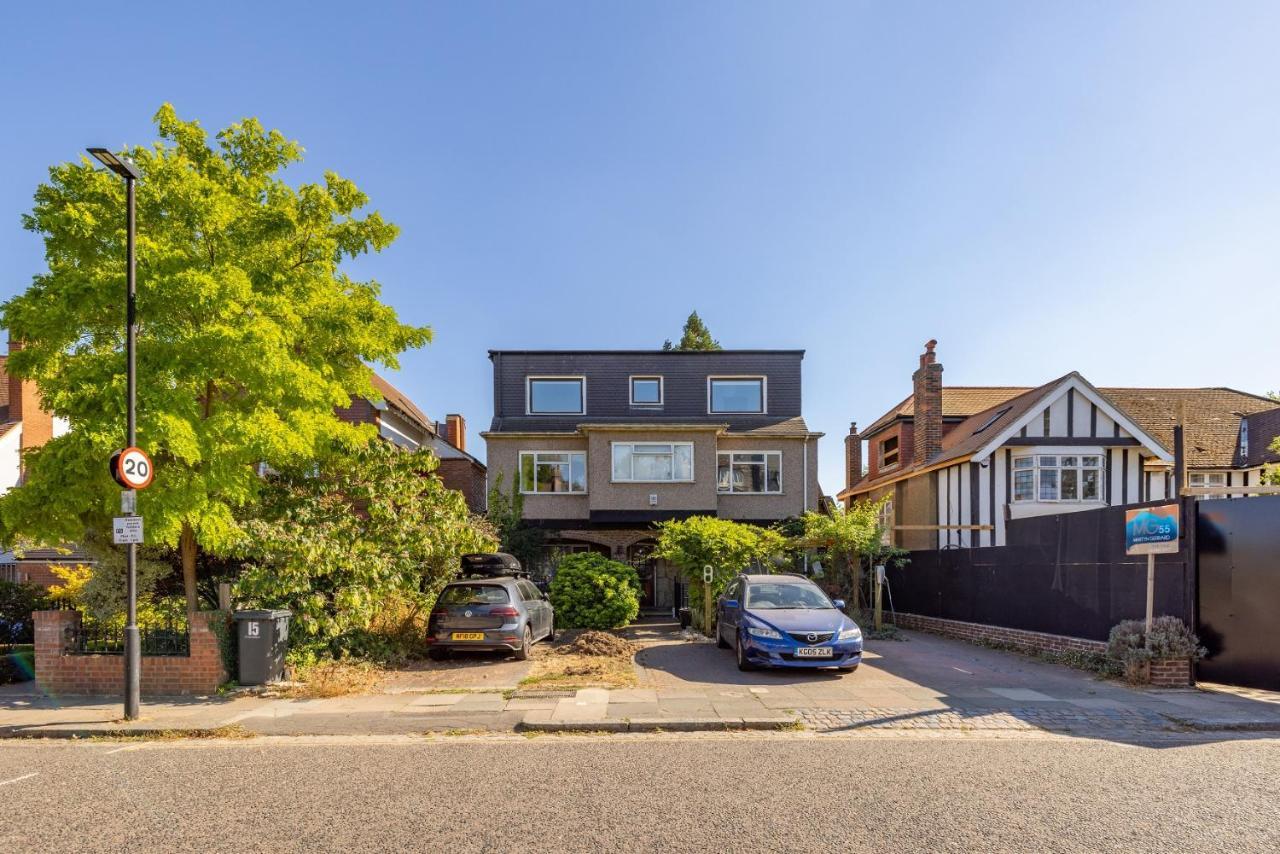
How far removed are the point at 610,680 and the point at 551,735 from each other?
2667 millimetres

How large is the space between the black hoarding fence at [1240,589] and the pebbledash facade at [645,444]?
13127 millimetres

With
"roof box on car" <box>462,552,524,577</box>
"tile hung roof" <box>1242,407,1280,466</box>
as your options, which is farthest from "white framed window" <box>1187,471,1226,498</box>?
"roof box on car" <box>462,552,524,577</box>

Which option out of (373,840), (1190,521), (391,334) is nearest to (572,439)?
(391,334)

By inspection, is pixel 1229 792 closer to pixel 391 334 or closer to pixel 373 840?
pixel 373 840

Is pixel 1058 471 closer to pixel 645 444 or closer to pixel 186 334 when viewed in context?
pixel 645 444

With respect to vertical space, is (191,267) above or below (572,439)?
above

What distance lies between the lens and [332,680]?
32.4 feet

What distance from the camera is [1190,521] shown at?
9.91m

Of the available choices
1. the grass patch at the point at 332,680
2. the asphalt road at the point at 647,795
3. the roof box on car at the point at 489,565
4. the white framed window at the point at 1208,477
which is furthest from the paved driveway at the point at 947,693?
the white framed window at the point at 1208,477

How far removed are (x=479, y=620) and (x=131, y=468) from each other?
540cm

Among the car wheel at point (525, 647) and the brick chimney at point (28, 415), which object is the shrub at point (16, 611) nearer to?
the car wheel at point (525, 647)

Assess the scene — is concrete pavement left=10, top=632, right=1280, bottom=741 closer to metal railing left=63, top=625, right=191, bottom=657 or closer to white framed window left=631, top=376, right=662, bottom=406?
metal railing left=63, top=625, right=191, bottom=657

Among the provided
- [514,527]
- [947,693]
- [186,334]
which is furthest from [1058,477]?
[186,334]

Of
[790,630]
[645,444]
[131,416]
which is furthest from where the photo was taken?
[645,444]
